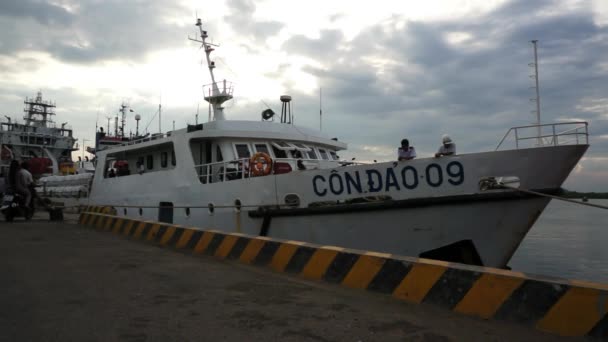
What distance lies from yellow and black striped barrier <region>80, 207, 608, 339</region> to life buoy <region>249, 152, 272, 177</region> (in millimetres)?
2676

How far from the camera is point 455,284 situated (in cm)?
355

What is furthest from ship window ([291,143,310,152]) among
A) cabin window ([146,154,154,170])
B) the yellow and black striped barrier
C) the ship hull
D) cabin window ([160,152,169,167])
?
the yellow and black striped barrier

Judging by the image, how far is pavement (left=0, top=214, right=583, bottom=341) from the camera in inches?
115

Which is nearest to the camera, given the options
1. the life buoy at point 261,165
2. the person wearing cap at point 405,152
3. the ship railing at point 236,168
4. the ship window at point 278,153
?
the person wearing cap at point 405,152

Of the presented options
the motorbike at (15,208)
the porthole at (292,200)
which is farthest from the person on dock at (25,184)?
the porthole at (292,200)

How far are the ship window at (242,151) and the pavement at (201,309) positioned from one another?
15.8 ft

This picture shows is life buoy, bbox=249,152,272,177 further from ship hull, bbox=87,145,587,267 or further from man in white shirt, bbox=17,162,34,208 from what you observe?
man in white shirt, bbox=17,162,34,208

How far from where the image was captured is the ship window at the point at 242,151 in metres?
9.94

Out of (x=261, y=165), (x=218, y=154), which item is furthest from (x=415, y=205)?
(x=218, y=154)

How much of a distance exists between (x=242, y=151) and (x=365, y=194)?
3869 mm

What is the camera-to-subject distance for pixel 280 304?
361cm

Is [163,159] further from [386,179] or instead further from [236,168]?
[386,179]

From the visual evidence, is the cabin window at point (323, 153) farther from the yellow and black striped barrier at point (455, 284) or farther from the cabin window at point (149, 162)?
the yellow and black striped barrier at point (455, 284)

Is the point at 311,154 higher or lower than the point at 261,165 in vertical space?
higher
